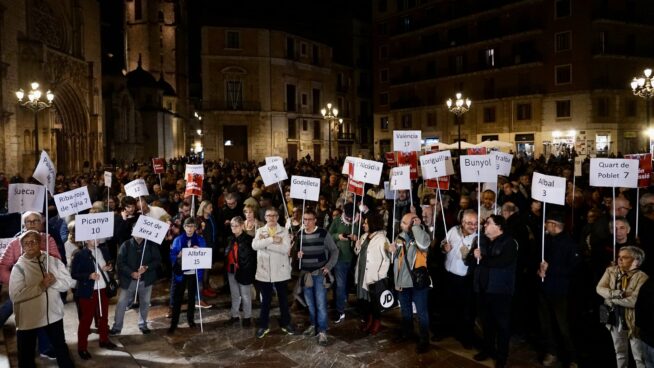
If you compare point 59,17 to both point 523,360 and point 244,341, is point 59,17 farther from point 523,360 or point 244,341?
point 523,360

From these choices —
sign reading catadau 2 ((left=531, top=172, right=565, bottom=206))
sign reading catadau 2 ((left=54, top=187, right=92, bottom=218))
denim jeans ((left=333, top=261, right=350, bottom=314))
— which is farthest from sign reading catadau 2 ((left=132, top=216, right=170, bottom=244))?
sign reading catadau 2 ((left=531, top=172, right=565, bottom=206))

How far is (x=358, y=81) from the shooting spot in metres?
61.7

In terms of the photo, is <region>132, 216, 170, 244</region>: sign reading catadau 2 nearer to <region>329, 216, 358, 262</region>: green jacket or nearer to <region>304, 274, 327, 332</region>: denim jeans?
<region>304, 274, 327, 332</region>: denim jeans

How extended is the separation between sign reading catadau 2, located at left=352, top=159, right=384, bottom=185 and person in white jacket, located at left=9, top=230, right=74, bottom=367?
16.4ft

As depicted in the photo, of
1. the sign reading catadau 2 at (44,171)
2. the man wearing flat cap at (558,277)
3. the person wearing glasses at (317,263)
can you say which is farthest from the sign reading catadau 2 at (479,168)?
the sign reading catadau 2 at (44,171)

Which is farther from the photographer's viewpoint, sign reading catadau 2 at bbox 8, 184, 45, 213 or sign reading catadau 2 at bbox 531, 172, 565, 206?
sign reading catadau 2 at bbox 8, 184, 45, 213

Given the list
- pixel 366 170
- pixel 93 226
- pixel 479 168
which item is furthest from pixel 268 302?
pixel 479 168

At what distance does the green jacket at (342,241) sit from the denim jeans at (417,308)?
4.59 feet

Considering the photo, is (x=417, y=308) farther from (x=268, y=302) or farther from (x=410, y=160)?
(x=410, y=160)

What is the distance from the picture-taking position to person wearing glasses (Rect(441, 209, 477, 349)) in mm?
7402

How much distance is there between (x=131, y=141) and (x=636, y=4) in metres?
39.5

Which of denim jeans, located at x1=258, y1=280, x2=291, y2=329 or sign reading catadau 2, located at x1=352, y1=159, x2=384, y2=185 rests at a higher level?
sign reading catadau 2, located at x1=352, y1=159, x2=384, y2=185

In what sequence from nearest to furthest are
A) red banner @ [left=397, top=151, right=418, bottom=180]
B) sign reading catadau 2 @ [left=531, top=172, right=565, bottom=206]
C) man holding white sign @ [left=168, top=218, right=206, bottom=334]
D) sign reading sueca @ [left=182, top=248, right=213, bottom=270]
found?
sign reading catadau 2 @ [left=531, top=172, right=565, bottom=206], sign reading sueca @ [left=182, top=248, right=213, bottom=270], man holding white sign @ [left=168, top=218, right=206, bottom=334], red banner @ [left=397, top=151, right=418, bottom=180]

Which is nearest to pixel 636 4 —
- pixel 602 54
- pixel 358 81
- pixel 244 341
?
pixel 602 54
